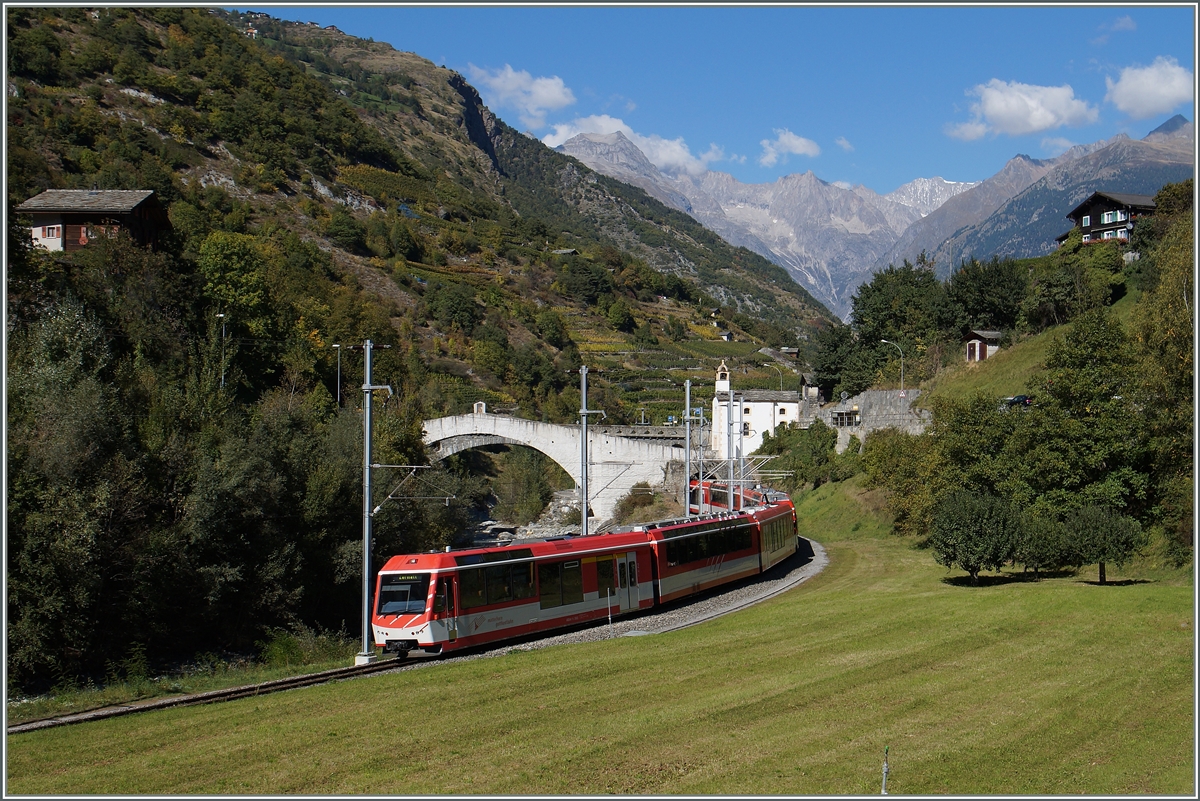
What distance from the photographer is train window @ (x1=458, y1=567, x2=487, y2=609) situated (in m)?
21.7

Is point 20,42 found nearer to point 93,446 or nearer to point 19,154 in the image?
point 19,154

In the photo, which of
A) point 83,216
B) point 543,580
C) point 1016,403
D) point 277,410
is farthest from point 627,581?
point 83,216

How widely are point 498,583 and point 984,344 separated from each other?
174 feet

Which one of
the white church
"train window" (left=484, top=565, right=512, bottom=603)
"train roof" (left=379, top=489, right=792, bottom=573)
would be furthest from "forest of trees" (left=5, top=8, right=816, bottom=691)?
the white church

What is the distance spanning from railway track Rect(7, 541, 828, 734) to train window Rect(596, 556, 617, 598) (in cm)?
93

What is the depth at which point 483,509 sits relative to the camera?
8631 cm

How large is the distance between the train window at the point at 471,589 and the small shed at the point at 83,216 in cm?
3816

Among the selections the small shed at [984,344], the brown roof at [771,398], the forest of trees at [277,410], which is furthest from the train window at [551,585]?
the brown roof at [771,398]

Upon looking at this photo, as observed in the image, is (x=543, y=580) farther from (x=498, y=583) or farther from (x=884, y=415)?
A: (x=884, y=415)

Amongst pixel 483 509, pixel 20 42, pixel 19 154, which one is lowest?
pixel 483 509

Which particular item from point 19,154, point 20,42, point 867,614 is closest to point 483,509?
point 19,154

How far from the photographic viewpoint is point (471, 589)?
21906 millimetres

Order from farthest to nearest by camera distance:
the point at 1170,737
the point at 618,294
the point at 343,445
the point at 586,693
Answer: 1. the point at 618,294
2. the point at 343,445
3. the point at 586,693
4. the point at 1170,737

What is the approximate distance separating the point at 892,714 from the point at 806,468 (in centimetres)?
5130
